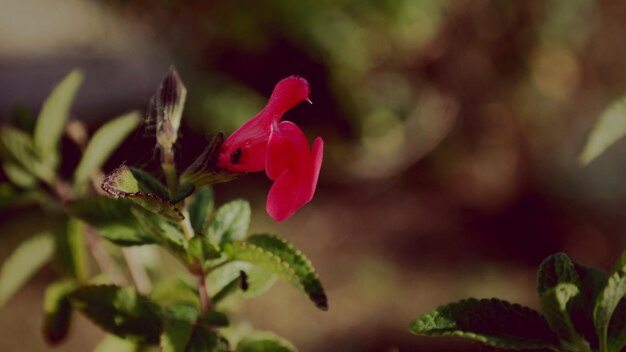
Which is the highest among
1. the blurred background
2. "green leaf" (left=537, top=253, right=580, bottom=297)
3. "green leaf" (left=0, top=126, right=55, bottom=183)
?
the blurred background

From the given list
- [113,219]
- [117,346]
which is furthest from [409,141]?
[113,219]

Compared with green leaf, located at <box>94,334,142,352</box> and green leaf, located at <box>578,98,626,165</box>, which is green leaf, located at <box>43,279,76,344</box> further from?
green leaf, located at <box>578,98,626,165</box>

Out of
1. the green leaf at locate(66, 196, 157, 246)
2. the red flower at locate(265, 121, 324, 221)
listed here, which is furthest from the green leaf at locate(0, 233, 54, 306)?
the red flower at locate(265, 121, 324, 221)

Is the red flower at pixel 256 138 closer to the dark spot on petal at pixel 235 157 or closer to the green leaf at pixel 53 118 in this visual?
the dark spot on petal at pixel 235 157

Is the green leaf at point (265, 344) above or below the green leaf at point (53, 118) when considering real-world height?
below

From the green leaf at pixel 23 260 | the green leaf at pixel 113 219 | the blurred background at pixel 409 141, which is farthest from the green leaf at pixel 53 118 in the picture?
the blurred background at pixel 409 141

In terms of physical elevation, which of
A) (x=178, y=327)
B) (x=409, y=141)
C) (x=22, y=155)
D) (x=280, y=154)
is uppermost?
(x=409, y=141)

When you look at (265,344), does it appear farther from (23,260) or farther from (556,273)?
(23,260)
